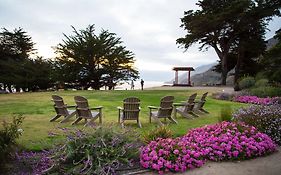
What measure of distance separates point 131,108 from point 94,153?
389 centimetres

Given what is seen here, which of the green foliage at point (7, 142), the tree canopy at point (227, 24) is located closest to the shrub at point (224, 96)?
the green foliage at point (7, 142)

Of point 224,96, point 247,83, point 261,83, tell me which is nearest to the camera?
point 224,96

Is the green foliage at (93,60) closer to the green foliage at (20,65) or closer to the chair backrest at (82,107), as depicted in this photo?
the green foliage at (20,65)

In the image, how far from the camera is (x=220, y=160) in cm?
498

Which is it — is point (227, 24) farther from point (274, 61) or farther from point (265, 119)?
point (265, 119)

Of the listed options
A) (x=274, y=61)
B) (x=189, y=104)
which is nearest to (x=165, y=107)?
(x=189, y=104)

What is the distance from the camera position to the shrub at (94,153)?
13.8 ft

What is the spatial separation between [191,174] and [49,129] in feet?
15.9

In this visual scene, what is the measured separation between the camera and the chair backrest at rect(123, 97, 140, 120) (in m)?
8.16

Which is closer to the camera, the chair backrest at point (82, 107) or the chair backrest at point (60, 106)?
the chair backrest at point (82, 107)

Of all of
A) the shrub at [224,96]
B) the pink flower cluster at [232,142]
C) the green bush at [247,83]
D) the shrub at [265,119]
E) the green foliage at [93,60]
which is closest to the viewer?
the pink flower cluster at [232,142]

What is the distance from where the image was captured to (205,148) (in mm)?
5152

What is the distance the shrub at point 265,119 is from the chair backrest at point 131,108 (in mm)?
2901

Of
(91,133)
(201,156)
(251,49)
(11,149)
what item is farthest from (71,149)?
(251,49)
